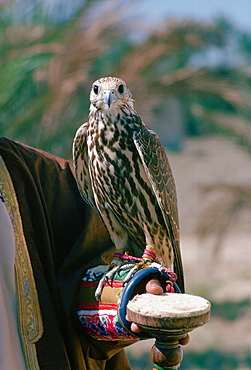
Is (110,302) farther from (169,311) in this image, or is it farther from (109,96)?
(109,96)

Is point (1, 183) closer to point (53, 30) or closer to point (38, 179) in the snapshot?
point (38, 179)

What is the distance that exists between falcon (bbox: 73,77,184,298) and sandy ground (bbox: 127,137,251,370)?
13.8 ft

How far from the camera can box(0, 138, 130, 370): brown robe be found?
169 cm

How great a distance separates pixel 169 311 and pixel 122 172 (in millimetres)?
739

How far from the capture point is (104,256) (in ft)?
6.51

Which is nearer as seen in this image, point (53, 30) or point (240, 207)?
point (53, 30)

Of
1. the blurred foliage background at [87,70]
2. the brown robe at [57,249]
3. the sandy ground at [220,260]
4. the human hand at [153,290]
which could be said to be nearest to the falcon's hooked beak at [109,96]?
the brown robe at [57,249]

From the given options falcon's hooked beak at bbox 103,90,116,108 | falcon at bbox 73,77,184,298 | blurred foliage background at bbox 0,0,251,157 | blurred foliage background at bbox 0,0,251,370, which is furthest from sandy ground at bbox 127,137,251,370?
falcon's hooked beak at bbox 103,90,116,108

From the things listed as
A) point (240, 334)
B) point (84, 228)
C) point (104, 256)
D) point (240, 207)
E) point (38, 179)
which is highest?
point (38, 179)

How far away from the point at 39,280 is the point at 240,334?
544 cm

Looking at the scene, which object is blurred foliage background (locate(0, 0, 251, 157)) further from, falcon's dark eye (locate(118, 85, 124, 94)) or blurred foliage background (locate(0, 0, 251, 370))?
falcon's dark eye (locate(118, 85, 124, 94))

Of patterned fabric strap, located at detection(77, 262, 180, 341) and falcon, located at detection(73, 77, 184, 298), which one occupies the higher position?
falcon, located at detection(73, 77, 184, 298)

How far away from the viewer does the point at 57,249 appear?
6.18ft

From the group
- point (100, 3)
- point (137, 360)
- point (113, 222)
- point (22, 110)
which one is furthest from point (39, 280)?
point (137, 360)
